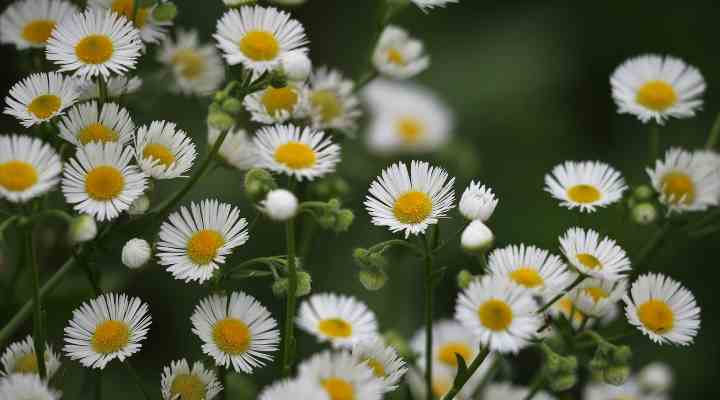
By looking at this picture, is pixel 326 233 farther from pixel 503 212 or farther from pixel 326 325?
pixel 326 325

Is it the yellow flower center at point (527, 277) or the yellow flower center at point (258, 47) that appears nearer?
the yellow flower center at point (527, 277)

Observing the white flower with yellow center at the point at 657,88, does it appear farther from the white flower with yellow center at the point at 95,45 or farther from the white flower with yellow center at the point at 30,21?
the white flower with yellow center at the point at 30,21

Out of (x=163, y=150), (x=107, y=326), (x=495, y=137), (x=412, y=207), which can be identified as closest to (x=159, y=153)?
(x=163, y=150)

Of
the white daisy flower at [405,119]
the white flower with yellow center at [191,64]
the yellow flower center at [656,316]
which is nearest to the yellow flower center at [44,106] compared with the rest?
the white flower with yellow center at [191,64]

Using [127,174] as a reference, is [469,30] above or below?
above

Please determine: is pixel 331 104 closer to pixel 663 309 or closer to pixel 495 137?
pixel 663 309

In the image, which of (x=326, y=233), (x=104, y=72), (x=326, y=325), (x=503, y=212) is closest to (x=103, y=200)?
(x=104, y=72)
